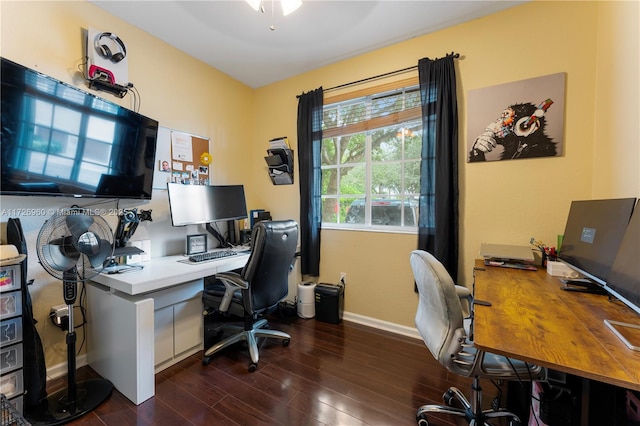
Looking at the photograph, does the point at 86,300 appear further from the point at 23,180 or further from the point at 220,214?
the point at 220,214

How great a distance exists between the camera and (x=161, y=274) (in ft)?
5.60

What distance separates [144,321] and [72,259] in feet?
1.73

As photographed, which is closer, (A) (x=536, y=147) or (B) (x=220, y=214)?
(A) (x=536, y=147)

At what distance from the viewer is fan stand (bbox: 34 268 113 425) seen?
1408 millimetres

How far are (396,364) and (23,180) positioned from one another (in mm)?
2739

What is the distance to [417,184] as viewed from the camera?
242 cm

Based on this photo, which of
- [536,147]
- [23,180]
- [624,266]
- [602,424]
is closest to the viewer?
[602,424]

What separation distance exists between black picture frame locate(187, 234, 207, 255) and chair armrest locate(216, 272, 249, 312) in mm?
741

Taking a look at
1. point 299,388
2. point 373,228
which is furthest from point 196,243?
point 373,228

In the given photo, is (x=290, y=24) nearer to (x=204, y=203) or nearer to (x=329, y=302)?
(x=204, y=203)

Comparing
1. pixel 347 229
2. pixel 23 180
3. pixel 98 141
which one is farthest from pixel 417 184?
pixel 23 180

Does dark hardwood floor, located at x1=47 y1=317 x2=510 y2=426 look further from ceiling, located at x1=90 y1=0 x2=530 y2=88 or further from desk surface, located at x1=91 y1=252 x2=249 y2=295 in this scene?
ceiling, located at x1=90 y1=0 x2=530 y2=88

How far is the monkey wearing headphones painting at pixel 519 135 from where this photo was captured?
1874 mm

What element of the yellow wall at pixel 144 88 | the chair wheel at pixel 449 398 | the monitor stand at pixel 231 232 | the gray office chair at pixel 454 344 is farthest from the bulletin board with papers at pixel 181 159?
the chair wheel at pixel 449 398
